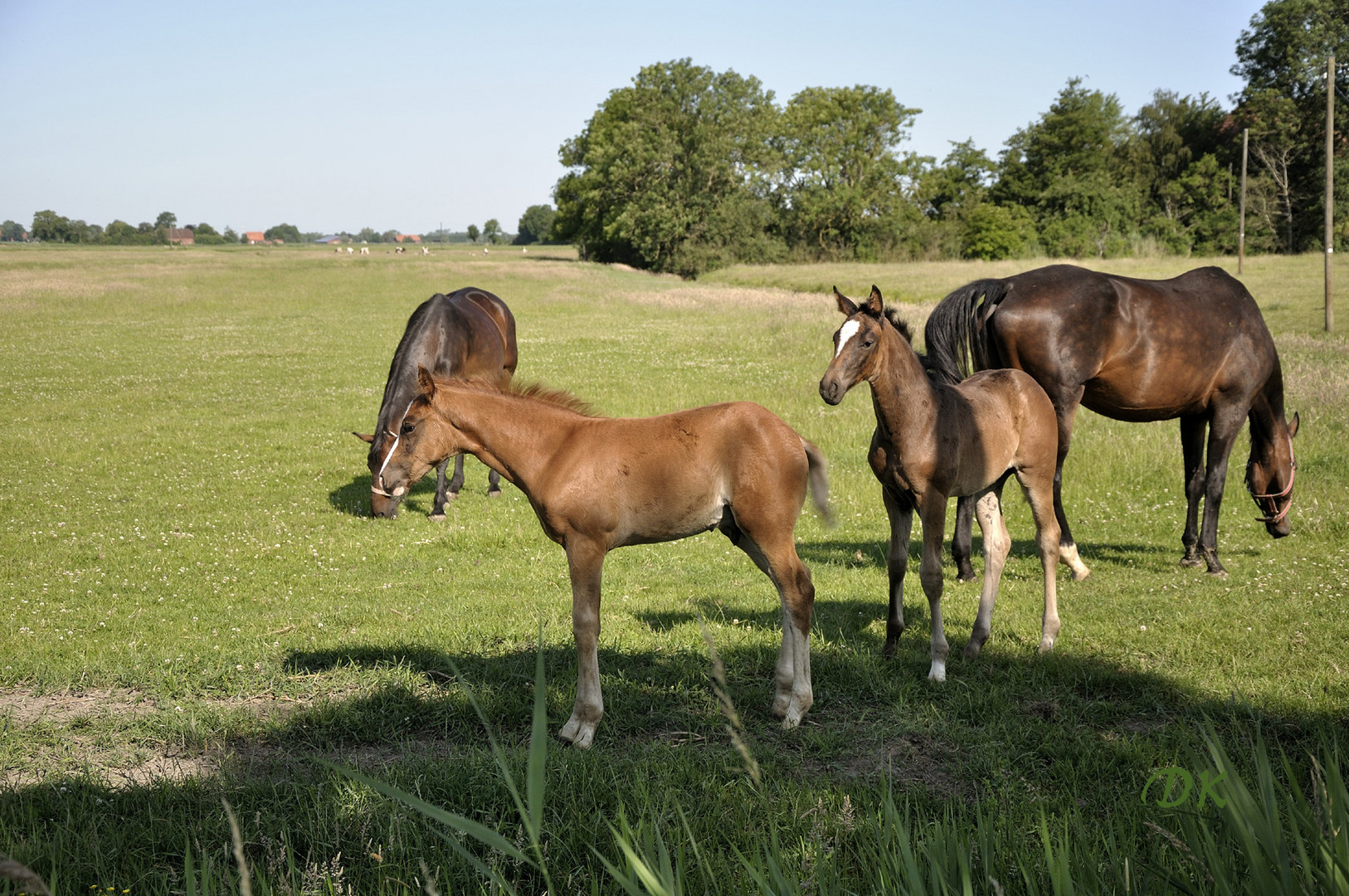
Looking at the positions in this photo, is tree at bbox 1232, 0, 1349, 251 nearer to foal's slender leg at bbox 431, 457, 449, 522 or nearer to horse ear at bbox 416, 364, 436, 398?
foal's slender leg at bbox 431, 457, 449, 522

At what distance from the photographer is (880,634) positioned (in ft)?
22.3

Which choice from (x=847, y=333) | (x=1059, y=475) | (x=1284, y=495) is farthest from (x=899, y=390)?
(x=1284, y=495)

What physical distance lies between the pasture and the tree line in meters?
52.6

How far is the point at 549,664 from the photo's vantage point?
600 cm

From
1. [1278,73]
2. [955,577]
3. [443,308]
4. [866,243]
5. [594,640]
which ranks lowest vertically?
[955,577]

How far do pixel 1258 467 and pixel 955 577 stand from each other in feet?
10.7

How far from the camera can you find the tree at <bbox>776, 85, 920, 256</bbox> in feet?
261

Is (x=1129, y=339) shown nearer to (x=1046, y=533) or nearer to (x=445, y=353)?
(x=1046, y=533)

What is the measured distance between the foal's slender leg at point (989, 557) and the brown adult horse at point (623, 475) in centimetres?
180

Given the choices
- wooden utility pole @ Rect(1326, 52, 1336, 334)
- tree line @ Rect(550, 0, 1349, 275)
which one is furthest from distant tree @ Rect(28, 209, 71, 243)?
wooden utility pole @ Rect(1326, 52, 1336, 334)

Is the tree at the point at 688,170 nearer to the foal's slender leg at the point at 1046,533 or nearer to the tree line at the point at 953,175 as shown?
the tree line at the point at 953,175

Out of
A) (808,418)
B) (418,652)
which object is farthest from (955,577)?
(808,418)

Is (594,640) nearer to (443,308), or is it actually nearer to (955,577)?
(955,577)

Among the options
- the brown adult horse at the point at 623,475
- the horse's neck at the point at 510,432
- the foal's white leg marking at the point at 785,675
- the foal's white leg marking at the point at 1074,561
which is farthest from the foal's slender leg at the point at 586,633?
the foal's white leg marking at the point at 1074,561
